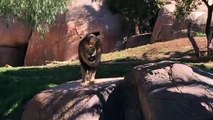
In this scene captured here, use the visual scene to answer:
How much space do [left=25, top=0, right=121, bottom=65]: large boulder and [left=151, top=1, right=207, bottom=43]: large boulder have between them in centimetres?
231

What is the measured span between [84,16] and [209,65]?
968cm

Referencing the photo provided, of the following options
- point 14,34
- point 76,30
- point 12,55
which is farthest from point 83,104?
point 12,55

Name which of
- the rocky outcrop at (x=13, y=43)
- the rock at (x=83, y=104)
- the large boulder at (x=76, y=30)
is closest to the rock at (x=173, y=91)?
the rock at (x=83, y=104)

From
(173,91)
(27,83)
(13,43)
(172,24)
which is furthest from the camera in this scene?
(13,43)

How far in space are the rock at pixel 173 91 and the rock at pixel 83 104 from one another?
0.34 m

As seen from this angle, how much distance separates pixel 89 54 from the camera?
27.2 ft

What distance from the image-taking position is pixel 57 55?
23.6m

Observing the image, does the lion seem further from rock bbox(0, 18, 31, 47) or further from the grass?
rock bbox(0, 18, 31, 47)

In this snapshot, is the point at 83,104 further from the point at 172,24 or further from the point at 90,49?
the point at 172,24

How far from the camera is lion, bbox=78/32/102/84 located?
325 inches

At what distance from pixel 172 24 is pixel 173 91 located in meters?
14.5

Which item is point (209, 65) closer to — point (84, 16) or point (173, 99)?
point (173, 99)

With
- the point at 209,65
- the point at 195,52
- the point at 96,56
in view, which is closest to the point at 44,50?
the point at 195,52

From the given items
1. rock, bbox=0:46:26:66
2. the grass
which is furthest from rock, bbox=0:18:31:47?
the grass
